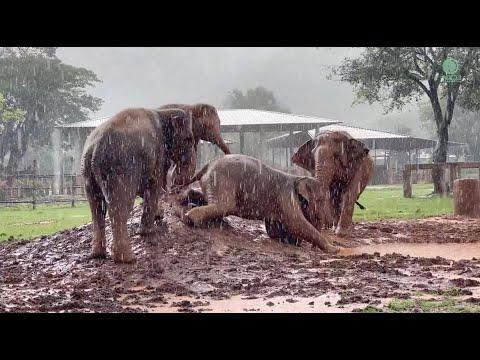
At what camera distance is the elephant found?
5.67 meters

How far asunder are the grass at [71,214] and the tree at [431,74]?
4.94 meters

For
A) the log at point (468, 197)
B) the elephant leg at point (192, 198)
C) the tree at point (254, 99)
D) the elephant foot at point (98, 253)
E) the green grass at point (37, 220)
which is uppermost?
the tree at point (254, 99)

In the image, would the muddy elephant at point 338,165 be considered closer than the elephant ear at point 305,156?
Yes

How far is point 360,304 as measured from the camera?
4.09 meters

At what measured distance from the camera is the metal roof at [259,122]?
20.3m

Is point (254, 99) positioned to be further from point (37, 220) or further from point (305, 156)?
point (305, 156)

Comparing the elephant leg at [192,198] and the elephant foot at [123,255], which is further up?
the elephant leg at [192,198]

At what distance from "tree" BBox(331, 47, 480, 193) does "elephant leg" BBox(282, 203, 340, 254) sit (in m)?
13.4

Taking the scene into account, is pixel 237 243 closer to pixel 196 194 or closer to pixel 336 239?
pixel 196 194

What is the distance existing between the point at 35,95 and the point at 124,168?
24.6 m

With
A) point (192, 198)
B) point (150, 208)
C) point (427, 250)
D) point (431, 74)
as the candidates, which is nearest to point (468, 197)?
point (427, 250)

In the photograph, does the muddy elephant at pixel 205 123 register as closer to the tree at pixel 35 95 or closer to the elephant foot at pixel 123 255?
the elephant foot at pixel 123 255

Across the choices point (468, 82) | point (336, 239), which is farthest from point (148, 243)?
point (468, 82)

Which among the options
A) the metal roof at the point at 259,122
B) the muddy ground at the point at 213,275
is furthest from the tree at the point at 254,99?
the muddy ground at the point at 213,275
